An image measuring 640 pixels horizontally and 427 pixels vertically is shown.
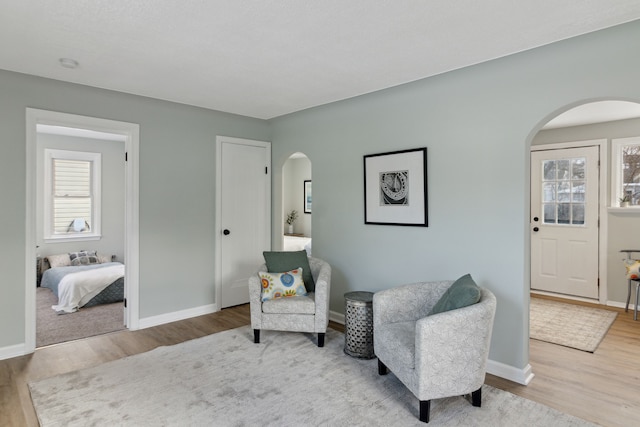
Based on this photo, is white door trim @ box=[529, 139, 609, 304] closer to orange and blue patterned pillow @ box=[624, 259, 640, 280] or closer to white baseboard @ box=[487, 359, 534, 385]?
orange and blue patterned pillow @ box=[624, 259, 640, 280]

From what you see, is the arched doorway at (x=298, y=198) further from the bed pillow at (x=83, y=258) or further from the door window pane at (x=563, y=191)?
the door window pane at (x=563, y=191)

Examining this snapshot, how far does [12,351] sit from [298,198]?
613 cm

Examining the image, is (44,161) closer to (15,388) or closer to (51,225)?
(51,225)

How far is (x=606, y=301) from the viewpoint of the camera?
4809 mm

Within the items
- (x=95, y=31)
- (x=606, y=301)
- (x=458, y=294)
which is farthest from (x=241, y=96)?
(x=606, y=301)

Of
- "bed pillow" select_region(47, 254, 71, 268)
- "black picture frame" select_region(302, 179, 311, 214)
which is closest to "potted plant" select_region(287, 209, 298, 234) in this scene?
"black picture frame" select_region(302, 179, 311, 214)

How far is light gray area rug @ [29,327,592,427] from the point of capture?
7.42 feet

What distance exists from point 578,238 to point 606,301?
87 centimetres

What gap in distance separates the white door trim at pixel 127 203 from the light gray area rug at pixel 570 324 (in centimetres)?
417

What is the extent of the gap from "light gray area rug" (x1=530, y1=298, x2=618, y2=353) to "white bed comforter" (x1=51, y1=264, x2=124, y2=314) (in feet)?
16.7

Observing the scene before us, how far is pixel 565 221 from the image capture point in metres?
5.19

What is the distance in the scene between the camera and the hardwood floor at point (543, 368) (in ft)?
7.87

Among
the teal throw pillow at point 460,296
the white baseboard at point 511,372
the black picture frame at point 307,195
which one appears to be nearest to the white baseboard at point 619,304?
the white baseboard at point 511,372

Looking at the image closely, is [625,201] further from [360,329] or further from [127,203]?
[127,203]
